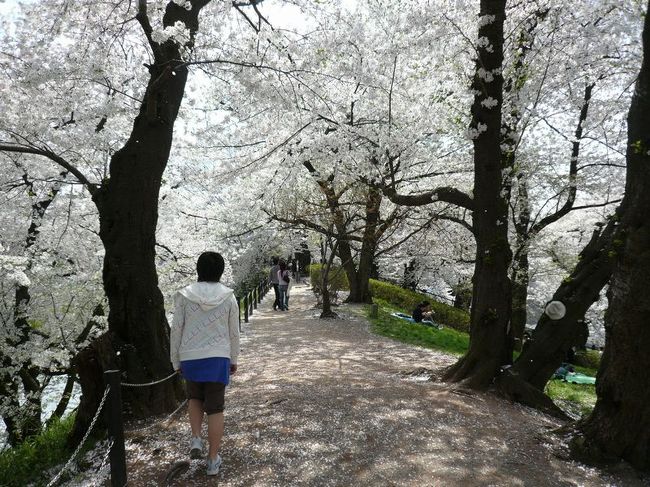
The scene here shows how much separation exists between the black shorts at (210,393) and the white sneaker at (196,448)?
1.16 feet

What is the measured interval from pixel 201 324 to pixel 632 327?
3.29 m

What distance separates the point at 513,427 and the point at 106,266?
439cm

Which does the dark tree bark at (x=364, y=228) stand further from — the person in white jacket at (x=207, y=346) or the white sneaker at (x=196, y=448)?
the white sneaker at (x=196, y=448)

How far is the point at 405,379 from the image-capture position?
7.06 meters

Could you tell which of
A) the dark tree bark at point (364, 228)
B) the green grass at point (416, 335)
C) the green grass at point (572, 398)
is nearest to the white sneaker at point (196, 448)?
the green grass at point (572, 398)

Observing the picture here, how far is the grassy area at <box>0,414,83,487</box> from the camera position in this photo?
3.74 metres

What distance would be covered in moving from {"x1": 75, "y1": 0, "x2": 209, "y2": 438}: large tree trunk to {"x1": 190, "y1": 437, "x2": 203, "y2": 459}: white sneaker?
1.31 m

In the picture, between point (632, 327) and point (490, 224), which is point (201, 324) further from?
point (490, 224)

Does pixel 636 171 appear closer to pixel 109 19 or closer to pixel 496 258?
pixel 496 258

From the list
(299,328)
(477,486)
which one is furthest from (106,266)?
(299,328)

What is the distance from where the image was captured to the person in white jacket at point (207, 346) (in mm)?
3289

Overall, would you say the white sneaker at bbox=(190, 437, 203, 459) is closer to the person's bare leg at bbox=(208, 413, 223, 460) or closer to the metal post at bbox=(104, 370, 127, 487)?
the person's bare leg at bbox=(208, 413, 223, 460)

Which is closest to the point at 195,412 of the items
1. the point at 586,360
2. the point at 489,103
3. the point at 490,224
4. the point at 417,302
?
the point at 490,224

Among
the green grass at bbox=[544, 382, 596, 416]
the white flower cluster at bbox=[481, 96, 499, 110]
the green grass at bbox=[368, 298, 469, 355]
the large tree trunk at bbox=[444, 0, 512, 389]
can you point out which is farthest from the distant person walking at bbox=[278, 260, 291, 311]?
the white flower cluster at bbox=[481, 96, 499, 110]
